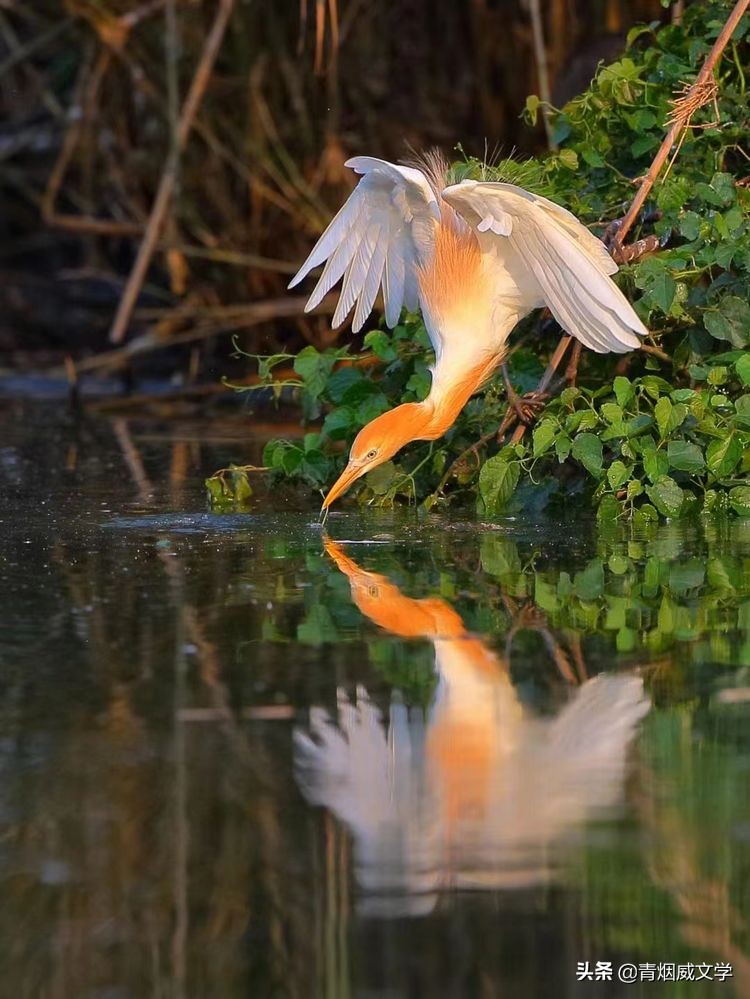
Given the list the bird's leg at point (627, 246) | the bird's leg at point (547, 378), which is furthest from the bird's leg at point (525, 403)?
the bird's leg at point (627, 246)

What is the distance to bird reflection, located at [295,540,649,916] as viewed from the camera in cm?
249

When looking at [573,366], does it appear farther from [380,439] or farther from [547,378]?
[380,439]

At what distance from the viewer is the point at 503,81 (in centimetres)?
1002

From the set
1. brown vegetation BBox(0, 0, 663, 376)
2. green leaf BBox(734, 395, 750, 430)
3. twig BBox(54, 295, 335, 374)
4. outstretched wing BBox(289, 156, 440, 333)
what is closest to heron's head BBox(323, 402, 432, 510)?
outstretched wing BBox(289, 156, 440, 333)

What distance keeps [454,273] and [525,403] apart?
0.46m

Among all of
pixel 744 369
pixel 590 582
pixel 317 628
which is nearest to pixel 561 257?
pixel 744 369

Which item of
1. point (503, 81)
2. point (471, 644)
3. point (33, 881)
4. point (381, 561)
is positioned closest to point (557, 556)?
point (381, 561)

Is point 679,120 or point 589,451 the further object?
point 679,120

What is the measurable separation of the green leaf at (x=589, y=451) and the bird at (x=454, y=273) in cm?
28

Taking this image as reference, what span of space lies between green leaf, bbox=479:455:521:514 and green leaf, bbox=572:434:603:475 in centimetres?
19

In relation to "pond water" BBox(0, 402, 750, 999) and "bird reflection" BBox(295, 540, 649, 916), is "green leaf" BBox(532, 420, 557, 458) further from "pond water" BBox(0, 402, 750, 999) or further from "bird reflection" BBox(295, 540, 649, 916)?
"bird reflection" BBox(295, 540, 649, 916)

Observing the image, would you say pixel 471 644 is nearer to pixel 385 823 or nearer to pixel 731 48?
pixel 385 823

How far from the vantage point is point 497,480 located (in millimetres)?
5066

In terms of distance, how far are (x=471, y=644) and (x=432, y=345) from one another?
2.05 meters
